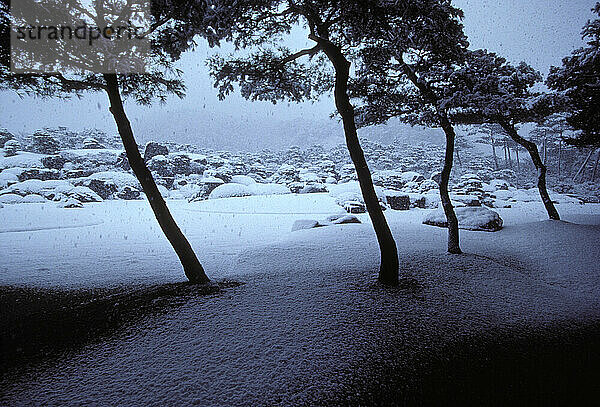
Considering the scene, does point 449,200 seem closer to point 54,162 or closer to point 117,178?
point 117,178

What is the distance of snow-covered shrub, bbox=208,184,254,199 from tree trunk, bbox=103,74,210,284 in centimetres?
1790

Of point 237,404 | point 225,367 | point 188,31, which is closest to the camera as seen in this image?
point 237,404

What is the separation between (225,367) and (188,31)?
15.6ft

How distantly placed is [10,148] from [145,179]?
39.2 m

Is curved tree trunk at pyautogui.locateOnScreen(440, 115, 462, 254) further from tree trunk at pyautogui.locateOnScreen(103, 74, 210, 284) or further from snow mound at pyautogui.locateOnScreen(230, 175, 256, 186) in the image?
snow mound at pyautogui.locateOnScreen(230, 175, 256, 186)

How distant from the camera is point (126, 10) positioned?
4.41m

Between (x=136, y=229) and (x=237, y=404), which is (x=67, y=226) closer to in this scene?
(x=136, y=229)

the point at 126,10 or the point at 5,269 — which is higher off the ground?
the point at 126,10

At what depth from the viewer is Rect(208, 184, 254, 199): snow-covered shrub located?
2248 centimetres

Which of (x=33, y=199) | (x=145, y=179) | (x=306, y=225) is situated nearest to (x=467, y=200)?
(x=306, y=225)

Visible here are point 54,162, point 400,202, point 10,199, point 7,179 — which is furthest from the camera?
point 54,162

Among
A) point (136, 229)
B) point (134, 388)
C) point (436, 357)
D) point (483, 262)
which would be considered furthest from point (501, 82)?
point (136, 229)

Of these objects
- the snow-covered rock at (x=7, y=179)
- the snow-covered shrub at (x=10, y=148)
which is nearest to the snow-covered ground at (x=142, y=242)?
the snow-covered rock at (x=7, y=179)

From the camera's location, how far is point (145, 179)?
4703 millimetres
